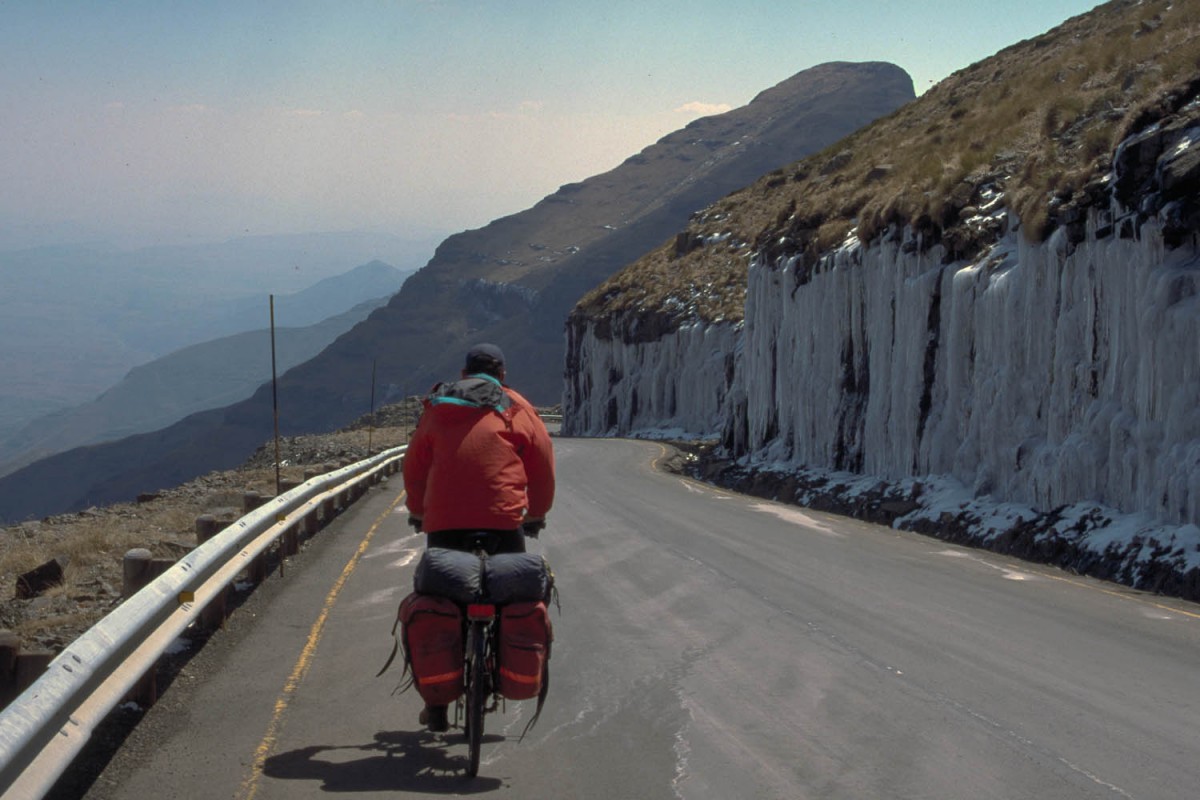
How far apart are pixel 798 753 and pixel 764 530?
1199cm

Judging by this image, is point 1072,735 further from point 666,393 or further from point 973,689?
point 666,393

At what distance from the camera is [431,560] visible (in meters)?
6.26

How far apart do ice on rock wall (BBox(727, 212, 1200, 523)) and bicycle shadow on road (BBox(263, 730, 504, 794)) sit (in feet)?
35.1

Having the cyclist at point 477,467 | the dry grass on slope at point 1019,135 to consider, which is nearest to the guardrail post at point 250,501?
the cyclist at point 477,467

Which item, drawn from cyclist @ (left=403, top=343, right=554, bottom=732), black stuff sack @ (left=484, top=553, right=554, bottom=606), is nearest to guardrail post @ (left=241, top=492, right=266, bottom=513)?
cyclist @ (left=403, top=343, right=554, bottom=732)

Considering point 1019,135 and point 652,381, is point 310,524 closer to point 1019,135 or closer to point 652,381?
point 1019,135

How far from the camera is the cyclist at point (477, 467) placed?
21.5ft

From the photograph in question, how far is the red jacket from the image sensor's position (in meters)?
6.56

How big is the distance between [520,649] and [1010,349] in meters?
15.4

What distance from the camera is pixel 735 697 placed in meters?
7.77

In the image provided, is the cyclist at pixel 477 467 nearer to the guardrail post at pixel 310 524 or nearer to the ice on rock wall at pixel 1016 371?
the ice on rock wall at pixel 1016 371

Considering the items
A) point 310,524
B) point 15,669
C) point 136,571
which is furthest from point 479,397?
point 310,524

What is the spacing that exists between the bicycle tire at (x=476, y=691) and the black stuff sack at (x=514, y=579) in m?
0.17

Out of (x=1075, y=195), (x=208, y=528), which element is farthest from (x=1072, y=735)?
(x=1075, y=195)
